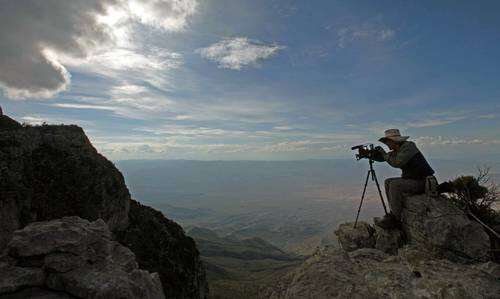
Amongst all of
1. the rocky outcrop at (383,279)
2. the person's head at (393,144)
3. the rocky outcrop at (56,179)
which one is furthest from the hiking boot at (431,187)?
the rocky outcrop at (56,179)

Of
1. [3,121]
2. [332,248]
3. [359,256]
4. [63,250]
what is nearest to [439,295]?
[359,256]

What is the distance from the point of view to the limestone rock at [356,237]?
1598 cm

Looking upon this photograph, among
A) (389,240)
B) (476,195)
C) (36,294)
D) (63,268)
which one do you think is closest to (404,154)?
(476,195)

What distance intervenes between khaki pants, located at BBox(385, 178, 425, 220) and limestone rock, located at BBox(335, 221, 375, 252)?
7.57ft

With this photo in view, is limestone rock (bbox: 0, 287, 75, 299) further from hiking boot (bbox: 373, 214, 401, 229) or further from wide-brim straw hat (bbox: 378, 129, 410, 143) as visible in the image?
wide-brim straw hat (bbox: 378, 129, 410, 143)

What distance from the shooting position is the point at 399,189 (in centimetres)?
1430

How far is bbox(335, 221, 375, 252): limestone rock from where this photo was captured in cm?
1598

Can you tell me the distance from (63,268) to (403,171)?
593 inches

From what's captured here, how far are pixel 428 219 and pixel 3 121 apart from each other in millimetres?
34943

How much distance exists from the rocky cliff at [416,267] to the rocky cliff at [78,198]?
18608 mm

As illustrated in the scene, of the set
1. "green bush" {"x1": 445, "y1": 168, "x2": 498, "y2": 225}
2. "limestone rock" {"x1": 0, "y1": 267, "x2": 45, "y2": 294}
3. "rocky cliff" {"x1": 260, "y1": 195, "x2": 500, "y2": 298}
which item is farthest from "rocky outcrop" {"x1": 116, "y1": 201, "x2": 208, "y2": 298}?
"green bush" {"x1": 445, "y1": 168, "x2": 498, "y2": 225}

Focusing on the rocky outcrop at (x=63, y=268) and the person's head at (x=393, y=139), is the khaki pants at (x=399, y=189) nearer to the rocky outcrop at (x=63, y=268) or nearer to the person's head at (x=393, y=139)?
the person's head at (x=393, y=139)

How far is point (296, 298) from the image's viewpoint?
9109 mm

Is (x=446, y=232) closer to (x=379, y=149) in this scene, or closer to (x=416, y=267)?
(x=416, y=267)
